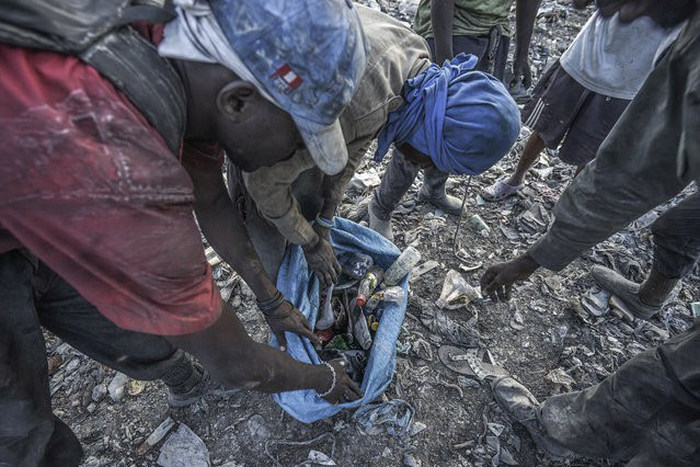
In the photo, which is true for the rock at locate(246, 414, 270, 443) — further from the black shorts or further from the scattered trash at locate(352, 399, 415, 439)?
the black shorts

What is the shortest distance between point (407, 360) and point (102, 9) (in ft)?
7.66

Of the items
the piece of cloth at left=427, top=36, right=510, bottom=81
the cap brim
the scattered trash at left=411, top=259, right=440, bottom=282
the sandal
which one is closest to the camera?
the cap brim

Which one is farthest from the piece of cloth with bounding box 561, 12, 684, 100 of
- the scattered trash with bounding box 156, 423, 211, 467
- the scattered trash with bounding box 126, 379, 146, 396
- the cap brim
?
the scattered trash with bounding box 126, 379, 146, 396

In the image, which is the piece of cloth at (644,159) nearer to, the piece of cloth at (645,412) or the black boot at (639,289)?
the piece of cloth at (645,412)

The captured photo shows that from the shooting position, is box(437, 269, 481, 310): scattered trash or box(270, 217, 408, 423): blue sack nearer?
box(270, 217, 408, 423): blue sack

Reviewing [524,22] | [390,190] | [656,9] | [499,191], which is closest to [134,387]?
[390,190]

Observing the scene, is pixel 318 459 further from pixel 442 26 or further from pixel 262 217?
pixel 442 26

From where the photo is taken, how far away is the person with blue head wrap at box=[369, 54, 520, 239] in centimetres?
192

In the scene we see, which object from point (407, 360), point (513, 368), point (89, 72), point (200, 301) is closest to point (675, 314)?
point (513, 368)

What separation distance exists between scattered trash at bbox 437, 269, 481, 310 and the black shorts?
1319 millimetres

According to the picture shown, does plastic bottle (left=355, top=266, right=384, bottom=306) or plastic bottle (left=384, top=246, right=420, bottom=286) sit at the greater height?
plastic bottle (left=384, top=246, right=420, bottom=286)

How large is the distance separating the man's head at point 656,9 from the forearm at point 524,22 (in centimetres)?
97

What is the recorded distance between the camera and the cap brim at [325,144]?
3.66ft

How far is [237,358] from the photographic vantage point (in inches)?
49.6
